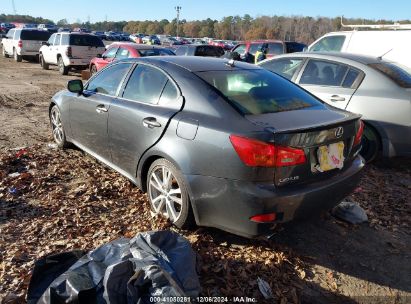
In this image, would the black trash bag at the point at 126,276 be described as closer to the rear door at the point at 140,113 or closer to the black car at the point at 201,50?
the rear door at the point at 140,113

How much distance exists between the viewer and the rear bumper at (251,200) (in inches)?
114

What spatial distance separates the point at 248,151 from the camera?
2.88 m

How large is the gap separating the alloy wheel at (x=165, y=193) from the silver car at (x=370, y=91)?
10.4ft

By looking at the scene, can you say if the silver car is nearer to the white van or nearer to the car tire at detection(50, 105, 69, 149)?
the white van

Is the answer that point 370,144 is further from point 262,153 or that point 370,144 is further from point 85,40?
point 85,40

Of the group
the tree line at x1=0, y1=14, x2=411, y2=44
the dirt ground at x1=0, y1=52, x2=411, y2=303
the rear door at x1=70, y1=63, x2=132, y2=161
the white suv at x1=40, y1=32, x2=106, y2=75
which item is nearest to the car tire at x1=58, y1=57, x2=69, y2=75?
Answer: the white suv at x1=40, y1=32, x2=106, y2=75

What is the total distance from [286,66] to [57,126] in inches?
151

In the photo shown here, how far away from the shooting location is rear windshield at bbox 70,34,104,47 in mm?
16406

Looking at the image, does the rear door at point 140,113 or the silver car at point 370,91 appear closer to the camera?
the rear door at point 140,113

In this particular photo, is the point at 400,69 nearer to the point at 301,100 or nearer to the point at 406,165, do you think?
the point at 406,165

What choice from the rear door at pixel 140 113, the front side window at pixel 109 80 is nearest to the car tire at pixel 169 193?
the rear door at pixel 140 113

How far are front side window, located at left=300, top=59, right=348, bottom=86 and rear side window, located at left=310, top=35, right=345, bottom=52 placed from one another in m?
4.12

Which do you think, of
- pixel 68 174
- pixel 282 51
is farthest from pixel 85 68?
pixel 68 174

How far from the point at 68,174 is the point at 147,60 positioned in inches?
72.1
